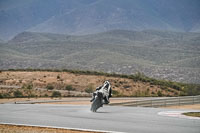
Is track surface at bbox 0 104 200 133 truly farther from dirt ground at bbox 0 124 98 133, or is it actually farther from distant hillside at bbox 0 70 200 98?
distant hillside at bbox 0 70 200 98

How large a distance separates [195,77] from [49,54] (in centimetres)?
7419

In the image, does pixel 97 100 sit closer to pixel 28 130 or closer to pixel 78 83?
pixel 28 130

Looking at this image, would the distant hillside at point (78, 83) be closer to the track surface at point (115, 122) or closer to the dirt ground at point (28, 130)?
the track surface at point (115, 122)

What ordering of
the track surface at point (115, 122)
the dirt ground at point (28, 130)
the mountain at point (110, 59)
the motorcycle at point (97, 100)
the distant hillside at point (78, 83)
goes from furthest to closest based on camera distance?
the mountain at point (110, 59)
the distant hillside at point (78, 83)
the motorcycle at point (97, 100)
the track surface at point (115, 122)
the dirt ground at point (28, 130)

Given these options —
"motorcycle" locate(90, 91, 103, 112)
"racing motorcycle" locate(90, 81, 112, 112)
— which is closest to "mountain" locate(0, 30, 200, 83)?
"racing motorcycle" locate(90, 81, 112, 112)

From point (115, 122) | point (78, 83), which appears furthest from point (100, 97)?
point (78, 83)

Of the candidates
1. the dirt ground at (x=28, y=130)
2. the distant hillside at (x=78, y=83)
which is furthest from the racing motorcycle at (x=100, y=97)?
the distant hillside at (x=78, y=83)

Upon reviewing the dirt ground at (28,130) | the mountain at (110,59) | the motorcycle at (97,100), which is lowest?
the dirt ground at (28,130)

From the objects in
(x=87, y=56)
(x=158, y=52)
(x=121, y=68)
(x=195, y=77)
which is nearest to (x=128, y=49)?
(x=158, y=52)

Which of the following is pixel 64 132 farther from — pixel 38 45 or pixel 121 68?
pixel 38 45

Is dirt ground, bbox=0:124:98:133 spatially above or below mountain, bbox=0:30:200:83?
below

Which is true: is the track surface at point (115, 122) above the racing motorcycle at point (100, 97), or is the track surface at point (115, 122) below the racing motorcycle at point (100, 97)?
below

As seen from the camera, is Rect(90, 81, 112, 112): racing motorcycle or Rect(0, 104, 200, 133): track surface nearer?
Rect(0, 104, 200, 133): track surface

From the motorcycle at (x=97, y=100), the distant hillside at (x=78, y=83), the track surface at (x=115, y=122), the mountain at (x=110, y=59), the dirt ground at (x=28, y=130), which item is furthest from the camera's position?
the mountain at (x=110, y=59)
